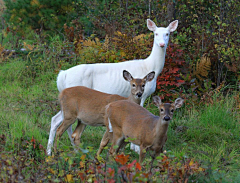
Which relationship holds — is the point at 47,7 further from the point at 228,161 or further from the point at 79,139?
the point at 228,161

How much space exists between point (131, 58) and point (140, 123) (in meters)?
3.83

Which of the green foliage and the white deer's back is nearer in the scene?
the white deer's back

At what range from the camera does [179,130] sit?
6.79 m

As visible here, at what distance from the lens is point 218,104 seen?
24.6 ft

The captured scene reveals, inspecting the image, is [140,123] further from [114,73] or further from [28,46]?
[28,46]

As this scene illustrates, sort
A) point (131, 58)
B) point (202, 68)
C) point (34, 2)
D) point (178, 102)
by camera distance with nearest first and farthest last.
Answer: point (178, 102)
point (202, 68)
point (131, 58)
point (34, 2)

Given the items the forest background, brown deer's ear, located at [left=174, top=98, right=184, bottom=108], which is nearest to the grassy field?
the forest background

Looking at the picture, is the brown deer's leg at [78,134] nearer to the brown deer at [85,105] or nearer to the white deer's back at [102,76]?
the brown deer at [85,105]

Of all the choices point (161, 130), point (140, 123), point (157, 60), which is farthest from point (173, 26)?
point (161, 130)

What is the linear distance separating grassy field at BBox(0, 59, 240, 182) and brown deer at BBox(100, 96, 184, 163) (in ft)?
1.04

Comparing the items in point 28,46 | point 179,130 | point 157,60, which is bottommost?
point 179,130

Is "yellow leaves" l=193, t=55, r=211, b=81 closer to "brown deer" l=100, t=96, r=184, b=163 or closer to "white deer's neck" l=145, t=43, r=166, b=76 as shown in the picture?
"white deer's neck" l=145, t=43, r=166, b=76

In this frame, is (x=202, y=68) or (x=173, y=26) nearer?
(x=173, y=26)

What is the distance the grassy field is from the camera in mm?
5250
